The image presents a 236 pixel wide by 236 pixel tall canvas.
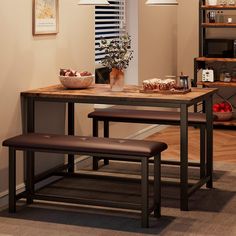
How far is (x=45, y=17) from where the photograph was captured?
5348mm

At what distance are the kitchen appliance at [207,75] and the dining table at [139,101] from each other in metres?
2.83

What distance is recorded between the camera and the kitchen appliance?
8.12 meters

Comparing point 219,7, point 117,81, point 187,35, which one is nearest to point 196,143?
point 219,7

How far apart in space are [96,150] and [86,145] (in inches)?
3.9

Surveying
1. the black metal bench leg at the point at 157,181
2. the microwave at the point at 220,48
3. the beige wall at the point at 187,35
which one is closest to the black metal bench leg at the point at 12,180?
the black metal bench leg at the point at 157,181

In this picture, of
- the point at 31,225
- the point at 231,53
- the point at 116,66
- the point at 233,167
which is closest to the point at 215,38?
the point at 231,53

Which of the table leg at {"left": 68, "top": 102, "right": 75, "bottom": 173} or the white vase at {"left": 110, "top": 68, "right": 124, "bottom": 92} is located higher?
the white vase at {"left": 110, "top": 68, "right": 124, "bottom": 92}

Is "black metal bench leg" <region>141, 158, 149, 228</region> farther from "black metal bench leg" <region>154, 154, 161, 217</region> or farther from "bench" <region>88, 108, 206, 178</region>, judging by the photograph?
"bench" <region>88, 108, 206, 178</region>

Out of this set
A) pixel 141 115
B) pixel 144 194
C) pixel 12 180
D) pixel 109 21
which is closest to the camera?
pixel 144 194

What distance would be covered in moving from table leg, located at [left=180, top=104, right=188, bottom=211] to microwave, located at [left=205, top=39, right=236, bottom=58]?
355 centimetres

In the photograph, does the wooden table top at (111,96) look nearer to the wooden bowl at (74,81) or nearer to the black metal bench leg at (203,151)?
the wooden bowl at (74,81)

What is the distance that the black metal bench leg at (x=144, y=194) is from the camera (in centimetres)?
435

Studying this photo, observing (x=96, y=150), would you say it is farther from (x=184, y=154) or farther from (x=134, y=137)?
(x=134, y=137)

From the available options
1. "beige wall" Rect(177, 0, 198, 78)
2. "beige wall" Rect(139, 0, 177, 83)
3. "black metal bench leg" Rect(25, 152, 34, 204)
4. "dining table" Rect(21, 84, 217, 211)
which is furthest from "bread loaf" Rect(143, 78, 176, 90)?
"beige wall" Rect(177, 0, 198, 78)
